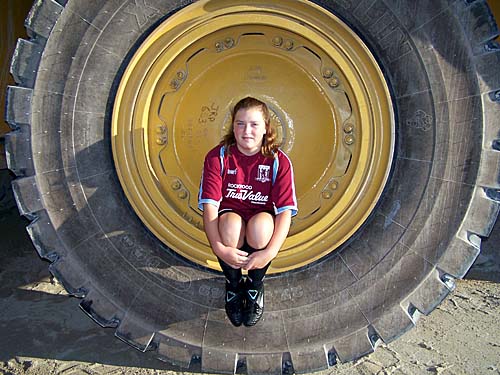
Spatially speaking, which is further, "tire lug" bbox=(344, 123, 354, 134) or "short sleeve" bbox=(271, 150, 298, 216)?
"tire lug" bbox=(344, 123, 354, 134)

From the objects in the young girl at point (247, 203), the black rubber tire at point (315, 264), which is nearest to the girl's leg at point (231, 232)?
the young girl at point (247, 203)

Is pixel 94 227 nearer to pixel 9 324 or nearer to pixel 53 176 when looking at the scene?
pixel 53 176

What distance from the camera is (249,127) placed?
2.35 metres

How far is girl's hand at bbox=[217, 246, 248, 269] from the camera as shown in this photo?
7.71ft

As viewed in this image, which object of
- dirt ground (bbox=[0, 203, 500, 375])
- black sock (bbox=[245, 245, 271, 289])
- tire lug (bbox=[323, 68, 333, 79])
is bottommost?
dirt ground (bbox=[0, 203, 500, 375])

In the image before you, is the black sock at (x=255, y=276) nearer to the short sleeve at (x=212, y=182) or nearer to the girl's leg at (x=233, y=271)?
the girl's leg at (x=233, y=271)

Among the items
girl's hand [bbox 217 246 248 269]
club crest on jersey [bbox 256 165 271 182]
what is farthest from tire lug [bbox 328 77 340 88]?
girl's hand [bbox 217 246 248 269]

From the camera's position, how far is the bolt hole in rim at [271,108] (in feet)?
7.87

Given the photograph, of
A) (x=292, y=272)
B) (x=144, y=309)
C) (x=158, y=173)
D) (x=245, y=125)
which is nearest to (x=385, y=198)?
(x=292, y=272)

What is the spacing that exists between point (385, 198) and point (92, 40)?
1.50m

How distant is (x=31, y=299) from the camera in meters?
3.42

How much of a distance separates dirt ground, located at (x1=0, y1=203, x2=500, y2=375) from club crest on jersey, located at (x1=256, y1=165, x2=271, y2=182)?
1029 mm

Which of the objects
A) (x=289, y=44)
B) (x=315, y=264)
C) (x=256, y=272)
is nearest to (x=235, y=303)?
(x=256, y=272)

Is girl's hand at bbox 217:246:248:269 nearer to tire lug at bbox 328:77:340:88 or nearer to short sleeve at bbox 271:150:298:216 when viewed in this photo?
short sleeve at bbox 271:150:298:216
